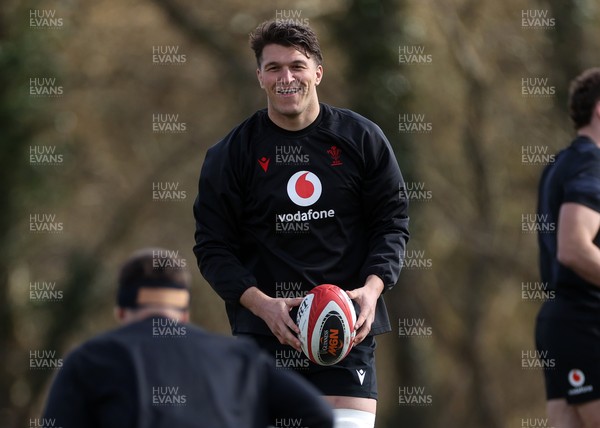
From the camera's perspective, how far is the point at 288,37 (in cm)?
661

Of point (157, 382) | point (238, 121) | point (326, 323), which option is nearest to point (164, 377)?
point (157, 382)

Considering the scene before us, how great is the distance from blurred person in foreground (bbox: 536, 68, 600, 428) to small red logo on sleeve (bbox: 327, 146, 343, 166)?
1419 mm

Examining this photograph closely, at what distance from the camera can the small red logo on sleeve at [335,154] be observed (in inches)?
266

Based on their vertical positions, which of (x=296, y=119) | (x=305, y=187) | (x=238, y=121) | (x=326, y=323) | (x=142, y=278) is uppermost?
(x=238, y=121)

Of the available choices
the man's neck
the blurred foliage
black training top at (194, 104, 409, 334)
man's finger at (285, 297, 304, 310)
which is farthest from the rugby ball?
the blurred foliage

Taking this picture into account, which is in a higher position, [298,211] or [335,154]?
[335,154]

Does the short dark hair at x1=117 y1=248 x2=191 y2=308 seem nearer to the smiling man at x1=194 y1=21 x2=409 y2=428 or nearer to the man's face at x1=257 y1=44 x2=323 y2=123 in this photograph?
the smiling man at x1=194 y1=21 x2=409 y2=428

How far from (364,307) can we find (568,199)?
1551 millimetres

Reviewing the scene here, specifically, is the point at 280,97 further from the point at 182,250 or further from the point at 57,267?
the point at 57,267

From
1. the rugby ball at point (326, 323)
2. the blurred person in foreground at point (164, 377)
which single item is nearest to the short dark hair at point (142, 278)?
the blurred person in foreground at point (164, 377)

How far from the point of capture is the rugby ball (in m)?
6.27

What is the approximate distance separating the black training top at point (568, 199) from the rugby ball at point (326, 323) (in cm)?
163

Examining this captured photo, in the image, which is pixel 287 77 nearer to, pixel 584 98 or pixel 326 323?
pixel 326 323

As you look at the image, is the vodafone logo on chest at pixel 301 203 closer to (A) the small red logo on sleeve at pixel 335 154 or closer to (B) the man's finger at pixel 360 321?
(A) the small red logo on sleeve at pixel 335 154
